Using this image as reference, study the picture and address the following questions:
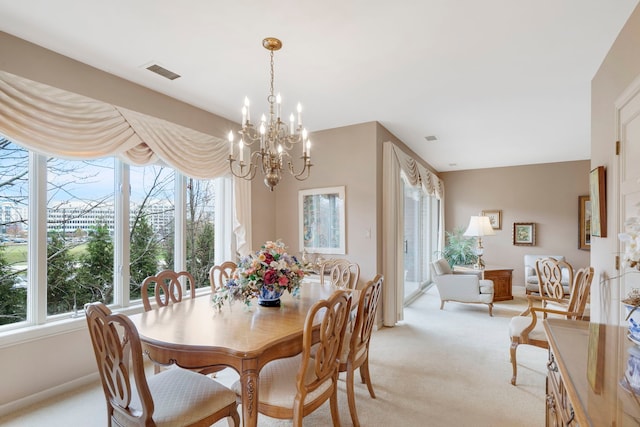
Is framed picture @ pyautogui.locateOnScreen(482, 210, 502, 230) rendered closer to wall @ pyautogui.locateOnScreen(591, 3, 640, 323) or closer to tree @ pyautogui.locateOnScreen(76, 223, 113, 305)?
wall @ pyautogui.locateOnScreen(591, 3, 640, 323)

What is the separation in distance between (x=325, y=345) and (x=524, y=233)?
6945 millimetres

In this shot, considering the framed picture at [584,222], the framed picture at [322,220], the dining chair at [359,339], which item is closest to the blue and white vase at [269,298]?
the dining chair at [359,339]

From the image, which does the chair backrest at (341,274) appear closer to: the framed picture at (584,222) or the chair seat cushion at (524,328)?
the chair seat cushion at (524,328)

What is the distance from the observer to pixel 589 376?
1.05 metres

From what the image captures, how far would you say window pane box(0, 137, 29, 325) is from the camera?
7.87ft

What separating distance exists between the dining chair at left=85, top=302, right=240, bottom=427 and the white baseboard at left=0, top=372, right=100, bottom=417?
4.42ft

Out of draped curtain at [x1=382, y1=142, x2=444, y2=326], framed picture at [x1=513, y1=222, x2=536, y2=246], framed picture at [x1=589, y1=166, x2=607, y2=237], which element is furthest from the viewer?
framed picture at [x1=513, y1=222, x2=536, y2=246]

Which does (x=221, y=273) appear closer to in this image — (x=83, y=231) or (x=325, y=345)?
(x=83, y=231)

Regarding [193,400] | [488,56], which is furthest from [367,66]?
[193,400]

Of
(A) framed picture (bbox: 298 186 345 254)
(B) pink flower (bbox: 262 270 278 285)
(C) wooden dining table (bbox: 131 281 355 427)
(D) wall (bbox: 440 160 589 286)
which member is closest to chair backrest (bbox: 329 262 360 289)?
(A) framed picture (bbox: 298 186 345 254)

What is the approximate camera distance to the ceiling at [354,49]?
202 centimetres

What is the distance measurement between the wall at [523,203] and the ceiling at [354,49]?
3.37 m

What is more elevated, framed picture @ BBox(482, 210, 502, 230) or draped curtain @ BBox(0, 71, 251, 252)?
draped curtain @ BBox(0, 71, 251, 252)

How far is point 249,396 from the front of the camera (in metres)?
1.51
